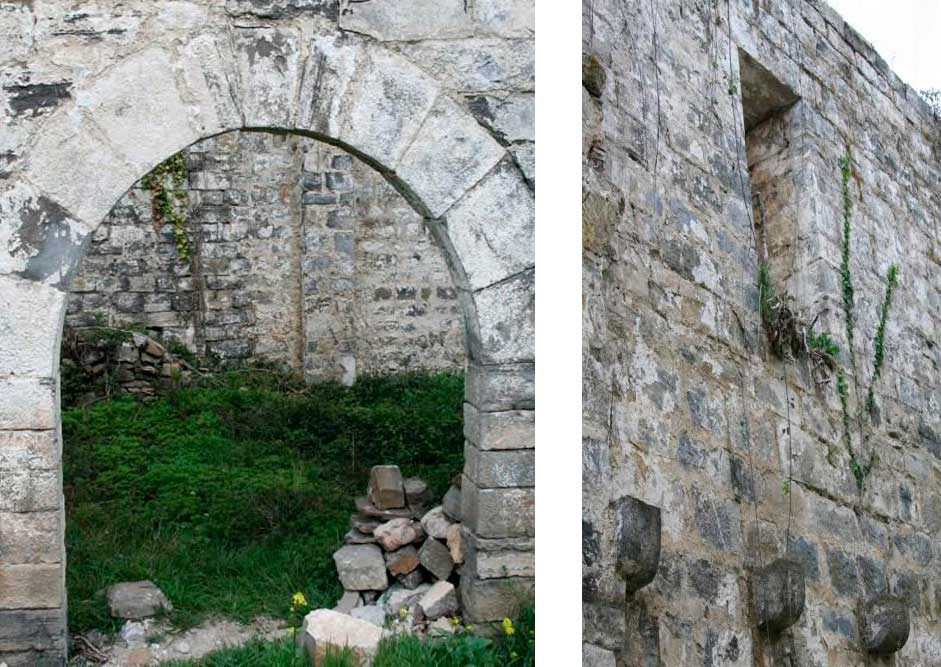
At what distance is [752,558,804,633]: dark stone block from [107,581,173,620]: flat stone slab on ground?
8.55ft

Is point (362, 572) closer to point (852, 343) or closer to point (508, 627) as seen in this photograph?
point (508, 627)

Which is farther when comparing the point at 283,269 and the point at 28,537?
the point at 283,269

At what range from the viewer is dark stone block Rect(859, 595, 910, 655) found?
152 inches

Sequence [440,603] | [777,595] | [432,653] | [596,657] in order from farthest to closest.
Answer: [440,603] < [432,653] < [777,595] < [596,657]

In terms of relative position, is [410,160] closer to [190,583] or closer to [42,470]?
[42,470]

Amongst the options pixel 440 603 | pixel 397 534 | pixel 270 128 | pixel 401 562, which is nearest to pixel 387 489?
pixel 397 534

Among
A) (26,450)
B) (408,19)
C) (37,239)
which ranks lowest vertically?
(26,450)

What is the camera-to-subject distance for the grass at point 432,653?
363 cm

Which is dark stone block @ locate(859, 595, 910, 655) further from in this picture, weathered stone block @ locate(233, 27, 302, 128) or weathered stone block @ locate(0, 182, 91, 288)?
weathered stone block @ locate(0, 182, 91, 288)

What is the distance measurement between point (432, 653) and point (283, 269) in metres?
5.98

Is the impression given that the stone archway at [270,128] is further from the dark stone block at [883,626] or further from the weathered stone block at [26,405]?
the dark stone block at [883,626]

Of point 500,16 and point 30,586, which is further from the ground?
point 500,16

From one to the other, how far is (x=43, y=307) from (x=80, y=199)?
0.40 m

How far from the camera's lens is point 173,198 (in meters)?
9.20
